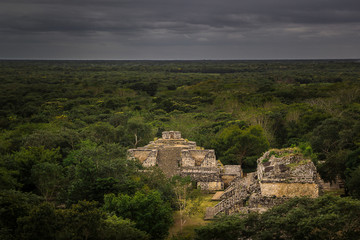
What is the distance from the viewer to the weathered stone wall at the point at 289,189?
584 inches

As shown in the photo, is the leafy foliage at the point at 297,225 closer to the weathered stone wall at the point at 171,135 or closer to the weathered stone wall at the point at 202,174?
the weathered stone wall at the point at 202,174

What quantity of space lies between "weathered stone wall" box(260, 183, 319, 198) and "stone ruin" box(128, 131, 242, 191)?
18.6 feet

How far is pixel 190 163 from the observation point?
22.6 metres

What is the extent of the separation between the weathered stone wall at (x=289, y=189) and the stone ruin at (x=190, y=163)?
5679mm

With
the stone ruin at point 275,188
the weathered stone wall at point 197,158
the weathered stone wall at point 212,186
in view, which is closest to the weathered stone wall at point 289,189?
the stone ruin at point 275,188

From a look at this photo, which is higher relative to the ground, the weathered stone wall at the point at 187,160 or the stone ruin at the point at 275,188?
the stone ruin at the point at 275,188

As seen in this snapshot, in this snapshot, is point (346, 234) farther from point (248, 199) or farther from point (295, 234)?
point (248, 199)

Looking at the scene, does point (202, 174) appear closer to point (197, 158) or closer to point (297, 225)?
point (197, 158)

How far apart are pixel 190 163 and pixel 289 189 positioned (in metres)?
8.70

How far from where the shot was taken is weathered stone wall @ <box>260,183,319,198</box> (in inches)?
584

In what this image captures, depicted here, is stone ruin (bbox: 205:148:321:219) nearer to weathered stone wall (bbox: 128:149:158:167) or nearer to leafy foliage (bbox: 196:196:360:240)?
leafy foliage (bbox: 196:196:360:240)

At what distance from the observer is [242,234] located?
11141 millimetres

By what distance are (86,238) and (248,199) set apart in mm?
7859

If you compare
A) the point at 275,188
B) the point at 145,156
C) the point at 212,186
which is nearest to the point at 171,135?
the point at 145,156
